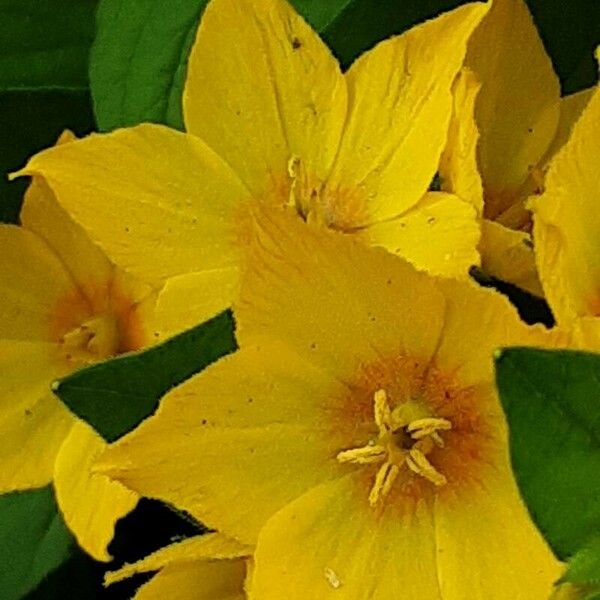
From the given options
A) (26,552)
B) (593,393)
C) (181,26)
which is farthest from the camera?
(26,552)

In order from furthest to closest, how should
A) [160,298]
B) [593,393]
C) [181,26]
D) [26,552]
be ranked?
[26,552], [181,26], [160,298], [593,393]

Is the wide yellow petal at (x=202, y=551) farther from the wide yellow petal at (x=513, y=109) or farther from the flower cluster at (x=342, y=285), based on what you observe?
the wide yellow petal at (x=513, y=109)

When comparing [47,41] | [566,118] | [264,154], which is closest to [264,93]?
[264,154]

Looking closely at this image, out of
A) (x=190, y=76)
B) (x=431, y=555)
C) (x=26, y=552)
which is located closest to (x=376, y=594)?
(x=431, y=555)

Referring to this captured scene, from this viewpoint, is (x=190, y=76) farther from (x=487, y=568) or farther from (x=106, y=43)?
(x=487, y=568)

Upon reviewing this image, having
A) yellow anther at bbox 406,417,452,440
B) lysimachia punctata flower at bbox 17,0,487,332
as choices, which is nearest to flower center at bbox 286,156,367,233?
lysimachia punctata flower at bbox 17,0,487,332

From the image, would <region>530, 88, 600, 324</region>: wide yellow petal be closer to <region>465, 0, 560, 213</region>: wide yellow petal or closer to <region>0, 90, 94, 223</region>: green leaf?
<region>465, 0, 560, 213</region>: wide yellow petal
